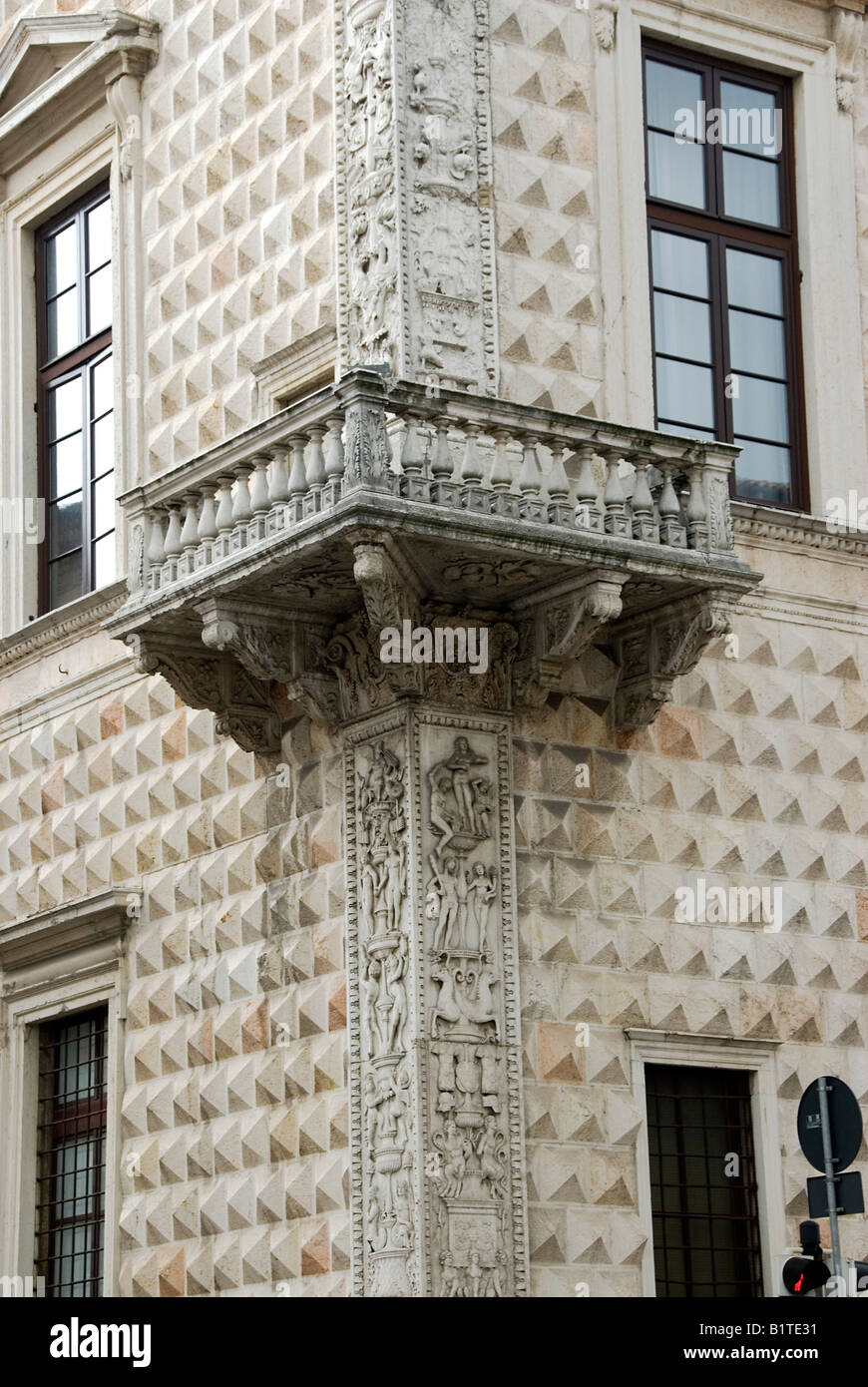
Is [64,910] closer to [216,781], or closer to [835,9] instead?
[216,781]

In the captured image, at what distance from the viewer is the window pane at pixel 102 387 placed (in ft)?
75.9

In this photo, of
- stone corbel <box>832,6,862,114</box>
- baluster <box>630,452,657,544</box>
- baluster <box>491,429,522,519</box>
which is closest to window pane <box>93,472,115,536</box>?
baluster <box>491,429,522,519</box>

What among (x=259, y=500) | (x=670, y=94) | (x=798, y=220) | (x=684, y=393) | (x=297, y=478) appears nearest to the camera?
(x=297, y=478)

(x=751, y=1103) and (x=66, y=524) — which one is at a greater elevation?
(x=66, y=524)

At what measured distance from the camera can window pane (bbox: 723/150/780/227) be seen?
21319 mm

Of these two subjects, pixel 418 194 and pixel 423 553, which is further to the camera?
pixel 418 194

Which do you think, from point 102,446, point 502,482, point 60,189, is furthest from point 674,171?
point 60,189

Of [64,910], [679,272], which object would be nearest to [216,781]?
[64,910]

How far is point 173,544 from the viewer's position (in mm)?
19141

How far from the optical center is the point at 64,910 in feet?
71.3

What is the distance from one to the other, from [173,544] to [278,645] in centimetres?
103

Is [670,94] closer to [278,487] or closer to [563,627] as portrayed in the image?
[563,627]
